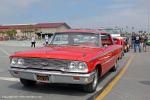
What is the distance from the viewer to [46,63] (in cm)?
751

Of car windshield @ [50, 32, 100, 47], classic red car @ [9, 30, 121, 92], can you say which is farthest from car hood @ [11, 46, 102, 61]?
car windshield @ [50, 32, 100, 47]

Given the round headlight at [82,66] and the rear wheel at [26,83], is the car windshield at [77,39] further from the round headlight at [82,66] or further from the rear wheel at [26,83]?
the round headlight at [82,66]

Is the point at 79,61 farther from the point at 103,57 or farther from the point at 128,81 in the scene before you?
the point at 128,81

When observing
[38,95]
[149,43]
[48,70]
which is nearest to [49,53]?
[48,70]

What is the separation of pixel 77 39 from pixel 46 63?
206 centimetres

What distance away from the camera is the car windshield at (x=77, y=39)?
916 cm

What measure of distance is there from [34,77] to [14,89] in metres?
0.98

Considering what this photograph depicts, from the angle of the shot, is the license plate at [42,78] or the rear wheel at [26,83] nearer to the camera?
the license plate at [42,78]

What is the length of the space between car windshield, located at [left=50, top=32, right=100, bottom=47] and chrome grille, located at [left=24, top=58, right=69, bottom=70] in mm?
1728

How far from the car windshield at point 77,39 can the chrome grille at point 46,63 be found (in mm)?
1728

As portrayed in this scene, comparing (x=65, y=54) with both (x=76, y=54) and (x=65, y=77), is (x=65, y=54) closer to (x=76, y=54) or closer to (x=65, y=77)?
(x=76, y=54)

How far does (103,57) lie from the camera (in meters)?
9.05

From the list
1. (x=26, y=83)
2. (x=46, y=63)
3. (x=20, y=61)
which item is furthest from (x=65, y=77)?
(x=26, y=83)

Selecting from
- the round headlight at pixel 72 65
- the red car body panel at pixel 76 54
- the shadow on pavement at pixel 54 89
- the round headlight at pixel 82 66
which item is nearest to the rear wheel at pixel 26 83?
the shadow on pavement at pixel 54 89
